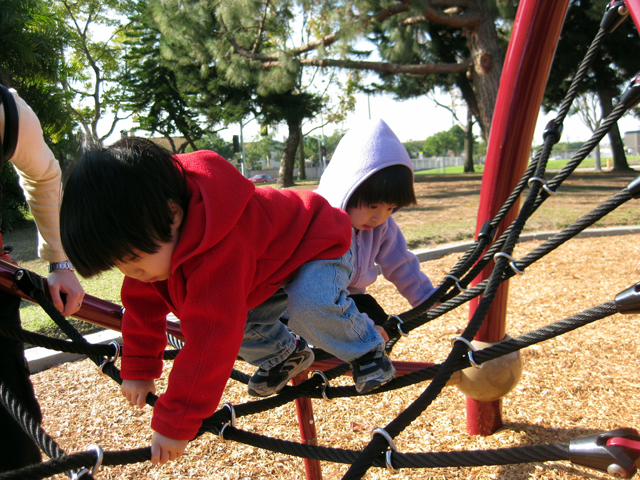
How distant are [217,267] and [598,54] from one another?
18.9 meters

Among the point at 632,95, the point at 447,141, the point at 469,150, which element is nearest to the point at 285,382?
the point at 632,95

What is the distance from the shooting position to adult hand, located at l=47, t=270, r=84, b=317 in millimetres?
1771

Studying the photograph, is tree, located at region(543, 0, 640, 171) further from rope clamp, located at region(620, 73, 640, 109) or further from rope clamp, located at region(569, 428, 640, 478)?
rope clamp, located at region(569, 428, 640, 478)

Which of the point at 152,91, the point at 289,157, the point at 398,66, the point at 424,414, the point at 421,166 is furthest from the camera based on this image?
the point at 421,166

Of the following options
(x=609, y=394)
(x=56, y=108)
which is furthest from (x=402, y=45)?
(x=609, y=394)

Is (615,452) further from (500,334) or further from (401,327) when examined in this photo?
(500,334)

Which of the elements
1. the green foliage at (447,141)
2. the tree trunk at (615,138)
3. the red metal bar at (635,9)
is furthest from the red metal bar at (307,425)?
the green foliage at (447,141)

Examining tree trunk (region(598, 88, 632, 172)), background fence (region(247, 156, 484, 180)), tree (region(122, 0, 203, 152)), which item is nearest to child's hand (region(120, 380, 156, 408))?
tree trunk (region(598, 88, 632, 172))

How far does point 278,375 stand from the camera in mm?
1603

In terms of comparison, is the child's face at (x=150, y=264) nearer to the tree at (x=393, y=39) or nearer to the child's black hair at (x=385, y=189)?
the child's black hair at (x=385, y=189)

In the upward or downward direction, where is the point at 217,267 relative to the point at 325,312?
upward

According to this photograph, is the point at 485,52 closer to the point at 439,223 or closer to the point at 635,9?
the point at 439,223

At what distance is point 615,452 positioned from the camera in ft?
3.63

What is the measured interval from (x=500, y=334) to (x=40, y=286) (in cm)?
191
